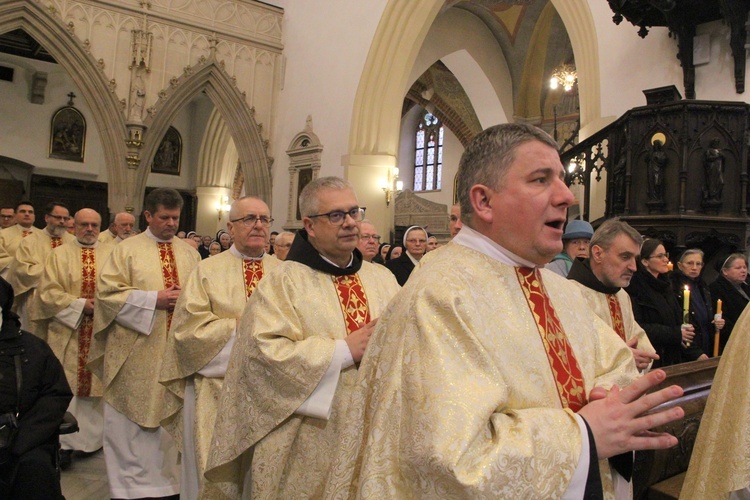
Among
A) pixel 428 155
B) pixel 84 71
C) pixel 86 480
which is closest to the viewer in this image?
pixel 86 480

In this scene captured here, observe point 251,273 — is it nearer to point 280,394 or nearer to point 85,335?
point 280,394

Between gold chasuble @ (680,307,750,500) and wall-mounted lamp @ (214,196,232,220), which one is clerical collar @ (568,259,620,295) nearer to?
gold chasuble @ (680,307,750,500)

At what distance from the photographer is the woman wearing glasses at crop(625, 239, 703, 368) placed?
4.01m

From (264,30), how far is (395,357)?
44.7 ft

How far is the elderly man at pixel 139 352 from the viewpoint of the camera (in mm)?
3820

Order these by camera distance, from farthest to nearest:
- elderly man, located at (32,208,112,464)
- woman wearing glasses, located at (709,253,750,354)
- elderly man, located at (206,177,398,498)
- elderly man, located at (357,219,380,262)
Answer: woman wearing glasses, located at (709,253,750,354) → elderly man, located at (32,208,112,464) → elderly man, located at (357,219,380,262) → elderly man, located at (206,177,398,498)

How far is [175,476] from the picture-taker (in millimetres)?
3928

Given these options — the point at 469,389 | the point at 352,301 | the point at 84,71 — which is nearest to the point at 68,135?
the point at 84,71

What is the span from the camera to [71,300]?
15.7 feet

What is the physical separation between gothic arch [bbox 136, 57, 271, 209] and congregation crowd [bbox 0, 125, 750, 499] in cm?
843

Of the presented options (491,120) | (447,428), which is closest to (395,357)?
(447,428)

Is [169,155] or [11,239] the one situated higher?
[169,155]

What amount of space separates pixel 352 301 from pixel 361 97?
10195 millimetres

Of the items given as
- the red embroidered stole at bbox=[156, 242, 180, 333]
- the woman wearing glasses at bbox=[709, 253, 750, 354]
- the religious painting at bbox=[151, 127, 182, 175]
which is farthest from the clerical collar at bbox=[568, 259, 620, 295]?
the religious painting at bbox=[151, 127, 182, 175]
